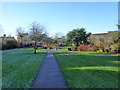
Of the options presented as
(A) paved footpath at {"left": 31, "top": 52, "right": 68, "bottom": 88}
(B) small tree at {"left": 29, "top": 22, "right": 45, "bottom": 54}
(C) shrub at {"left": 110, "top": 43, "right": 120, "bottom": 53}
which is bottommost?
(A) paved footpath at {"left": 31, "top": 52, "right": 68, "bottom": 88}

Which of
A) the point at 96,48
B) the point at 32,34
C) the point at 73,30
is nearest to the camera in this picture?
the point at 32,34

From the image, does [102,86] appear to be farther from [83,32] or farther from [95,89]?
[83,32]

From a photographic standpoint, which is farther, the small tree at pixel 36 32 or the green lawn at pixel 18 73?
the small tree at pixel 36 32

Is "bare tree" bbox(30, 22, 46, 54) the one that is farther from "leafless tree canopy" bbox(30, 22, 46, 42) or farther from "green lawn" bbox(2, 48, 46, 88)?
"green lawn" bbox(2, 48, 46, 88)

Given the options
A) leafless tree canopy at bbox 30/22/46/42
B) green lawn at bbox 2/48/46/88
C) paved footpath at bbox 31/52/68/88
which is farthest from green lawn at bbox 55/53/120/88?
leafless tree canopy at bbox 30/22/46/42

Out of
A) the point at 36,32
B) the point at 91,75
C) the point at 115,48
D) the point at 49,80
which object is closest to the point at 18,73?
the point at 49,80

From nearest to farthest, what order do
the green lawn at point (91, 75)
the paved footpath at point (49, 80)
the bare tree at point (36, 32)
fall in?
1. the paved footpath at point (49, 80)
2. the green lawn at point (91, 75)
3. the bare tree at point (36, 32)

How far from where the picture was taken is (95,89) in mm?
3963

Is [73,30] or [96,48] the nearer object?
[96,48]

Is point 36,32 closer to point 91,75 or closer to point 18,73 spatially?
point 18,73

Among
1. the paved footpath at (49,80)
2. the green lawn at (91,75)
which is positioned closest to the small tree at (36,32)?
the green lawn at (91,75)

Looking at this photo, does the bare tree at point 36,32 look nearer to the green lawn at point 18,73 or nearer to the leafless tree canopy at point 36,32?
the leafless tree canopy at point 36,32

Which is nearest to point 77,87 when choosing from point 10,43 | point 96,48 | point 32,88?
point 32,88

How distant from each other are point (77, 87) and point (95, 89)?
75 cm
